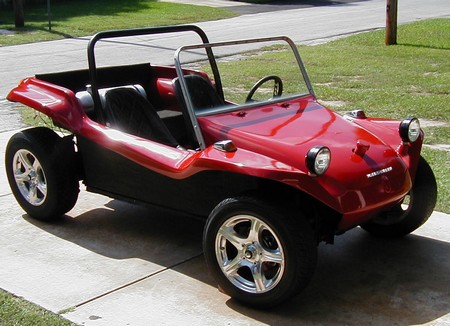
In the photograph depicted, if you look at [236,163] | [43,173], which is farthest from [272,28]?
[236,163]

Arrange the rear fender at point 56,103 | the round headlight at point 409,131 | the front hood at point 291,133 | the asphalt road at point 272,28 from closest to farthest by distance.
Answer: the front hood at point 291,133, the round headlight at point 409,131, the rear fender at point 56,103, the asphalt road at point 272,28

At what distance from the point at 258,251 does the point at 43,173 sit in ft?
6.47

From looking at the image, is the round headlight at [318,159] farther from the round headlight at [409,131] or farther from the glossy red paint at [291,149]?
the round headlight at [409,131]

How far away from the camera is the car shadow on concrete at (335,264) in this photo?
13.9 ft

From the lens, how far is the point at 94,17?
24750 millimetres

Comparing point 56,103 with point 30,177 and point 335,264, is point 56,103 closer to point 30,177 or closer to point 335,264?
point 30,177

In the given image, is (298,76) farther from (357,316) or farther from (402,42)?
(402,42)

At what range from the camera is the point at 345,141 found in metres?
4.77

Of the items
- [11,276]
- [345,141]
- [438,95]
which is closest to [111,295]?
[11,276]

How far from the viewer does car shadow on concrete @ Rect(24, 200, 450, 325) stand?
13.9ft

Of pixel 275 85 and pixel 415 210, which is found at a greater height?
pixel 275 85

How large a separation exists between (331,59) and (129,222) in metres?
9.32

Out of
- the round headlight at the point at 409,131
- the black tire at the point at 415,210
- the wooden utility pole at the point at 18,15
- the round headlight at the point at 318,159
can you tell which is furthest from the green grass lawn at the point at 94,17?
the round headlight at the point at 318,159

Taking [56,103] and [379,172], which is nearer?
[379,172]
